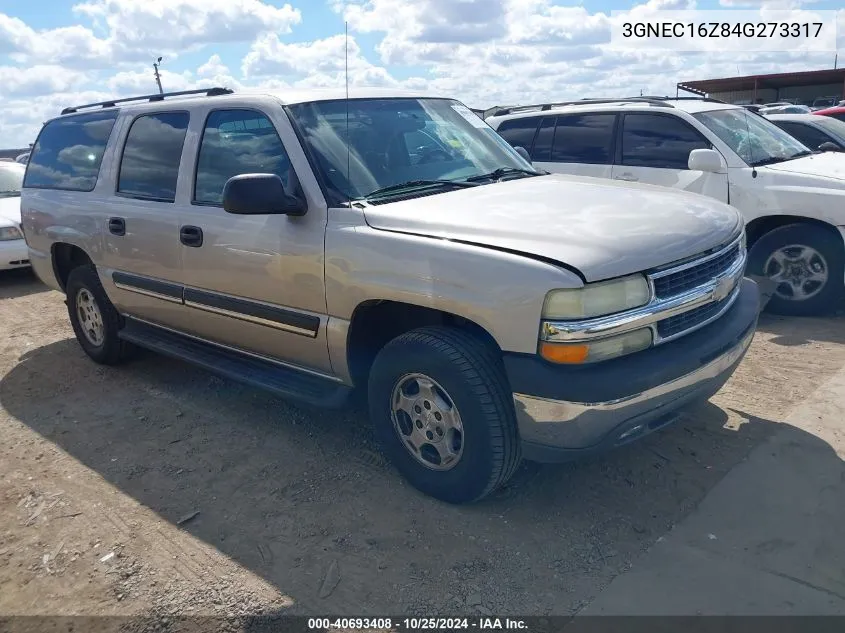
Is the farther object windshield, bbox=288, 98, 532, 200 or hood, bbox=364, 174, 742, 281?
windshield, bbox=288, 98, 532, 200

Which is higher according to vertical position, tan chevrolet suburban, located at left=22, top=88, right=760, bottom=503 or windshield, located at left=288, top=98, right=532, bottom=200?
windshield, located at left=288, top=98, right=532, bottom=200

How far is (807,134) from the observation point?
9219 millimetres

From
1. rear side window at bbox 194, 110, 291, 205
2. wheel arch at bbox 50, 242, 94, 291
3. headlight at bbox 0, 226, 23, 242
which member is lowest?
headlight at bbox 0, 226, 23, 242

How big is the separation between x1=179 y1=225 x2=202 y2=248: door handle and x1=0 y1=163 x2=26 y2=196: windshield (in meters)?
7.69

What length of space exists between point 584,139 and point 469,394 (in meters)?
4.82

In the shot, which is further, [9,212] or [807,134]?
[9,212]

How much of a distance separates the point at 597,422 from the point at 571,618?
0.72 metres

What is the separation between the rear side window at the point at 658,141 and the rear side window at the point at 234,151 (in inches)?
162

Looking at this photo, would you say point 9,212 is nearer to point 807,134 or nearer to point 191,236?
point 191,236

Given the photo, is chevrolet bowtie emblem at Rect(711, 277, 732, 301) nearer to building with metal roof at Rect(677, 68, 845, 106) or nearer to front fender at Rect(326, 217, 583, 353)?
front fender at Rect(326, 217, 583, 353)

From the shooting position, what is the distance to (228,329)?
13.8 ft

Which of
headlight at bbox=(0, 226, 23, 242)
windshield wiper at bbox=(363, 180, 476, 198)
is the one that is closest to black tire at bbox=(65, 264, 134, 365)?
windshield wiper at bbox=(363, 180, 476, 198)

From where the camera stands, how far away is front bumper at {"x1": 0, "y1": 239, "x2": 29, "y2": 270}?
9.05 m

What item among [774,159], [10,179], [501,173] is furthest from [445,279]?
[10,179]
